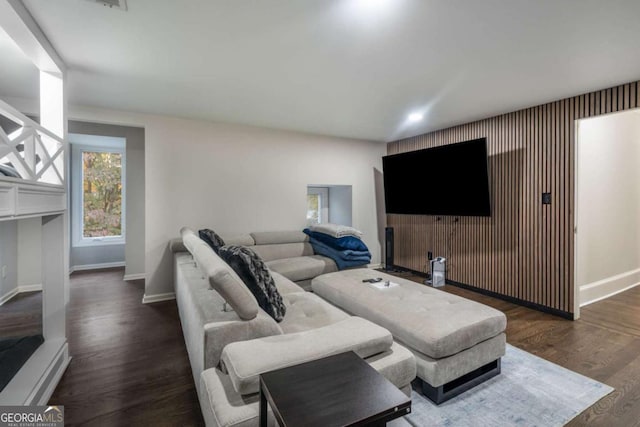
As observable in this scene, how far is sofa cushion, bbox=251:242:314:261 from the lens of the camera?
409cm

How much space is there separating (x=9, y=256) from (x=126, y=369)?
10.1 ft

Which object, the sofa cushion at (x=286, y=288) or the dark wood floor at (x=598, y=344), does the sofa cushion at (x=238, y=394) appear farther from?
the sofa cushion at (x=286, y=288)

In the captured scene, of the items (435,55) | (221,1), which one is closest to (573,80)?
(435,55)

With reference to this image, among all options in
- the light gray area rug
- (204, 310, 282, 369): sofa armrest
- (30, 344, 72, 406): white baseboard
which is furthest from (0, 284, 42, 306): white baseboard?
the light gray area rug

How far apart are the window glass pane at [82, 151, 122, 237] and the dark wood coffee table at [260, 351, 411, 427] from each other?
599 cm

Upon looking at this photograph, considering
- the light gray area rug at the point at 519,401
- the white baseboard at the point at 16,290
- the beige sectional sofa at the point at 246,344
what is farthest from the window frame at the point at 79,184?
the light gray area rug at the point at 519,401

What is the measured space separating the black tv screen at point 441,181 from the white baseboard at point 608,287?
4.97ft

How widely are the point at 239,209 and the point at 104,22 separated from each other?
2.70 meters

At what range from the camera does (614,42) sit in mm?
2027

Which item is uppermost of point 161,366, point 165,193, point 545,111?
point 545,111

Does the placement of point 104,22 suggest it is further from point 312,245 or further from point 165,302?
point 312,245

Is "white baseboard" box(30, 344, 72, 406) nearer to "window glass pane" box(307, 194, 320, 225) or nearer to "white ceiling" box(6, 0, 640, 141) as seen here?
"white ceiling" box(6, 0, 640, 141)

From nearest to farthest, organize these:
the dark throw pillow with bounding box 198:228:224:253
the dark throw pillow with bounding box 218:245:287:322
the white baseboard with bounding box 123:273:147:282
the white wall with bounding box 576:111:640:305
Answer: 1. the dark throw pillow with bounding box 218:245:287:322
2. the dark throw pillow with bounding box 198:228:224:253
3. the white wall with bounding box 576:111:640:305
4. the white baseboard with bounding box 123:273:147:282

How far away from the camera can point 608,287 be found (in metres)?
3.86
